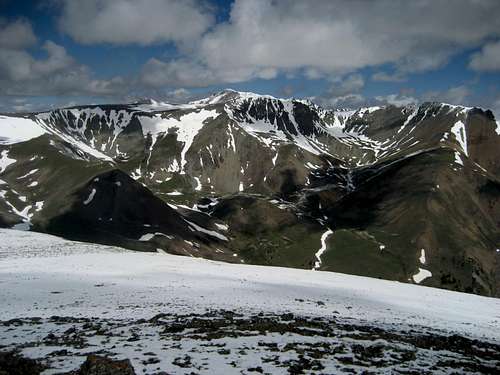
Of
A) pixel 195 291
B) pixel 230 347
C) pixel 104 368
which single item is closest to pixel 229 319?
pixel 230 347

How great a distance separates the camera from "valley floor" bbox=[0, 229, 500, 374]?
1658cm

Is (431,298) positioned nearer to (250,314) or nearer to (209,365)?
(250,314)

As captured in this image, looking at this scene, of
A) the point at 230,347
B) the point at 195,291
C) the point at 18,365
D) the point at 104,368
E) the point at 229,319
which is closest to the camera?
the point at 104,368

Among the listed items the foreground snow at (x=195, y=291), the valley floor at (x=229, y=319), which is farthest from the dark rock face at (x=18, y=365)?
the foreground snow at (x=195, y=291)

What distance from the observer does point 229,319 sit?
24031 mm

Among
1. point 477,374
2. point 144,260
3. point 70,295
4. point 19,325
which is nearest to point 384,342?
point 477,374

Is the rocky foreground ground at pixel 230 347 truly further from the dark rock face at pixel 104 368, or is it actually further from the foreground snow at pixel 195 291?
the foreground snow at pixel 195 291

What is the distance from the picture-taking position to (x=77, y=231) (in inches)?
5940

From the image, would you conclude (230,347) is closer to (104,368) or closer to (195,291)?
(104,368)

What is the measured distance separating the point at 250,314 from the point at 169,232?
151 m

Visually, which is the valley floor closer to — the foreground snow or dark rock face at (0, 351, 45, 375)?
the foreground snow

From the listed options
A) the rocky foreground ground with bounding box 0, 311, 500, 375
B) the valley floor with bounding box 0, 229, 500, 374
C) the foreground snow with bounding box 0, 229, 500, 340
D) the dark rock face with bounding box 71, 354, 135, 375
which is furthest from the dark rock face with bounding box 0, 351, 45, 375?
the foreground snow with bounding box 0, 229, 500, 340

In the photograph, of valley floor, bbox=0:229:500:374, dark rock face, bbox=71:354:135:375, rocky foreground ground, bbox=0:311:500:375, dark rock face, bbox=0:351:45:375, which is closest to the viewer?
dark rock face, bbox=71:354:135:375

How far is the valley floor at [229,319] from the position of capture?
1658 centimetres
